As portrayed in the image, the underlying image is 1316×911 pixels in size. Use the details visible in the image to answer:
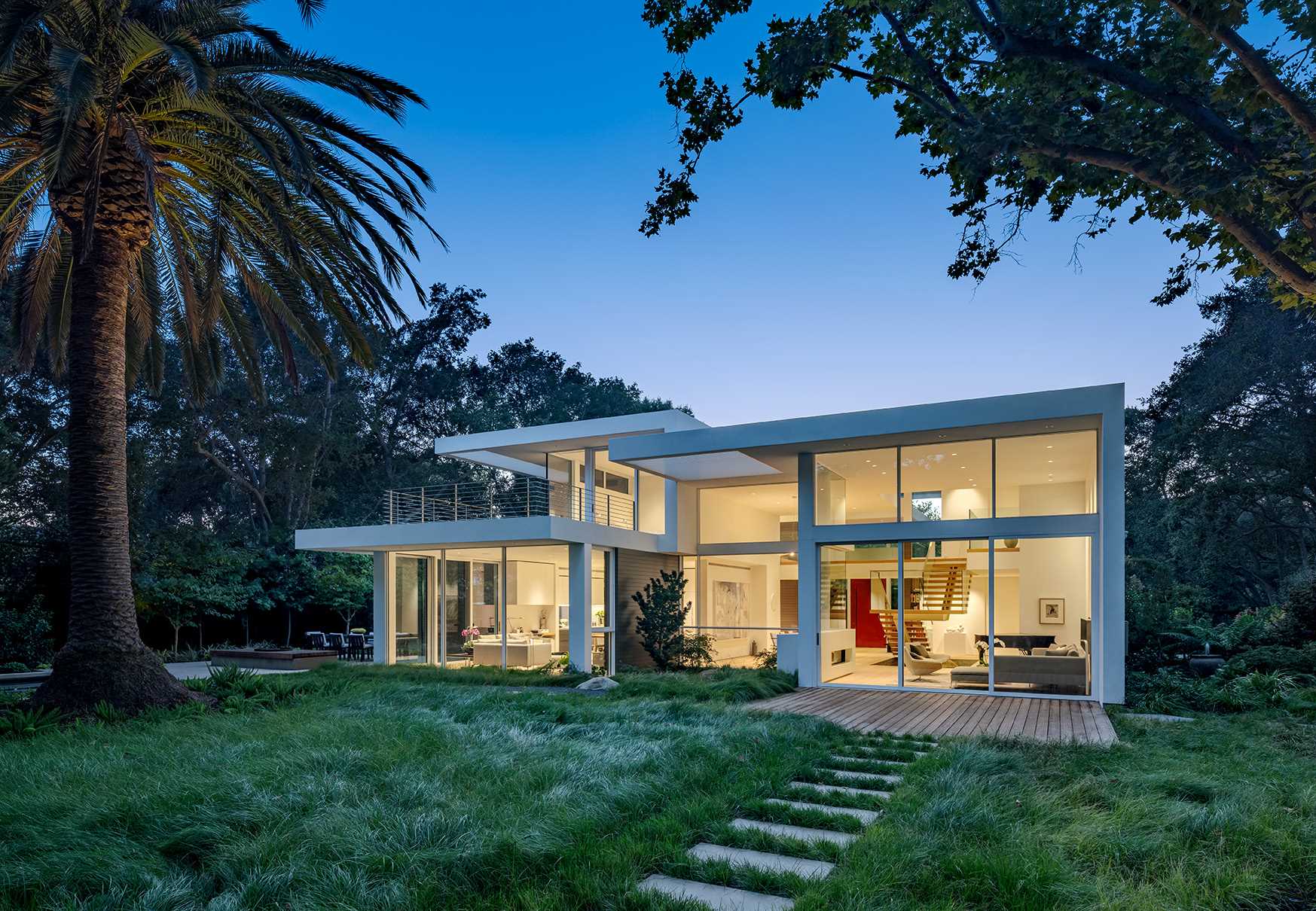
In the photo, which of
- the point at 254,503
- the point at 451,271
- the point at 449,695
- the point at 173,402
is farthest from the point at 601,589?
the point at 451,271

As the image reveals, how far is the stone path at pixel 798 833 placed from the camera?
411 centimetres

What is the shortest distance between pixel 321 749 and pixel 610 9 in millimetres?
10244

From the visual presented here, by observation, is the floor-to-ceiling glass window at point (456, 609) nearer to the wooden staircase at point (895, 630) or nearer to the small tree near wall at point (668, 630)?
the small tree near wall at point (668, 630)

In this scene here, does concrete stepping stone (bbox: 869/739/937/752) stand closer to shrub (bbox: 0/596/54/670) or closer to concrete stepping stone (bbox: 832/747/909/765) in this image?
concrete stepping stone (bbox: 832/747/909/765)

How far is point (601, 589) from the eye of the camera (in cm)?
1772

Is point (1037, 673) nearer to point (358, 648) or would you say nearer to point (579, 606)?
point (579, 606)

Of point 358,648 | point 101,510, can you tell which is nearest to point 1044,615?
point 101,510

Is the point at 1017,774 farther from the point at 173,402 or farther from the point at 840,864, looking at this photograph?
the point at 173,402

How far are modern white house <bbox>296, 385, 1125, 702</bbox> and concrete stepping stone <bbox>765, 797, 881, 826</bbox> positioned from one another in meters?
7.38

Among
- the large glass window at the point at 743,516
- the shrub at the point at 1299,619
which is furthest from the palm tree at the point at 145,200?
the shrub at the point at 1299,619

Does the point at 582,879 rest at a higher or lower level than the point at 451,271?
lower

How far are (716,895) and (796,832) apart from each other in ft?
3.89

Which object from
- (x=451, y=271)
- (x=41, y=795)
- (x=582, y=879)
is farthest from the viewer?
(x=451, y=271)

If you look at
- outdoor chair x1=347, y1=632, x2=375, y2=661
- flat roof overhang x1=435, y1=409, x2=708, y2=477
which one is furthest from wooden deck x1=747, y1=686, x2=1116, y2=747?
outdoor chair x1=347, y1=632, x2=375, y2=661
